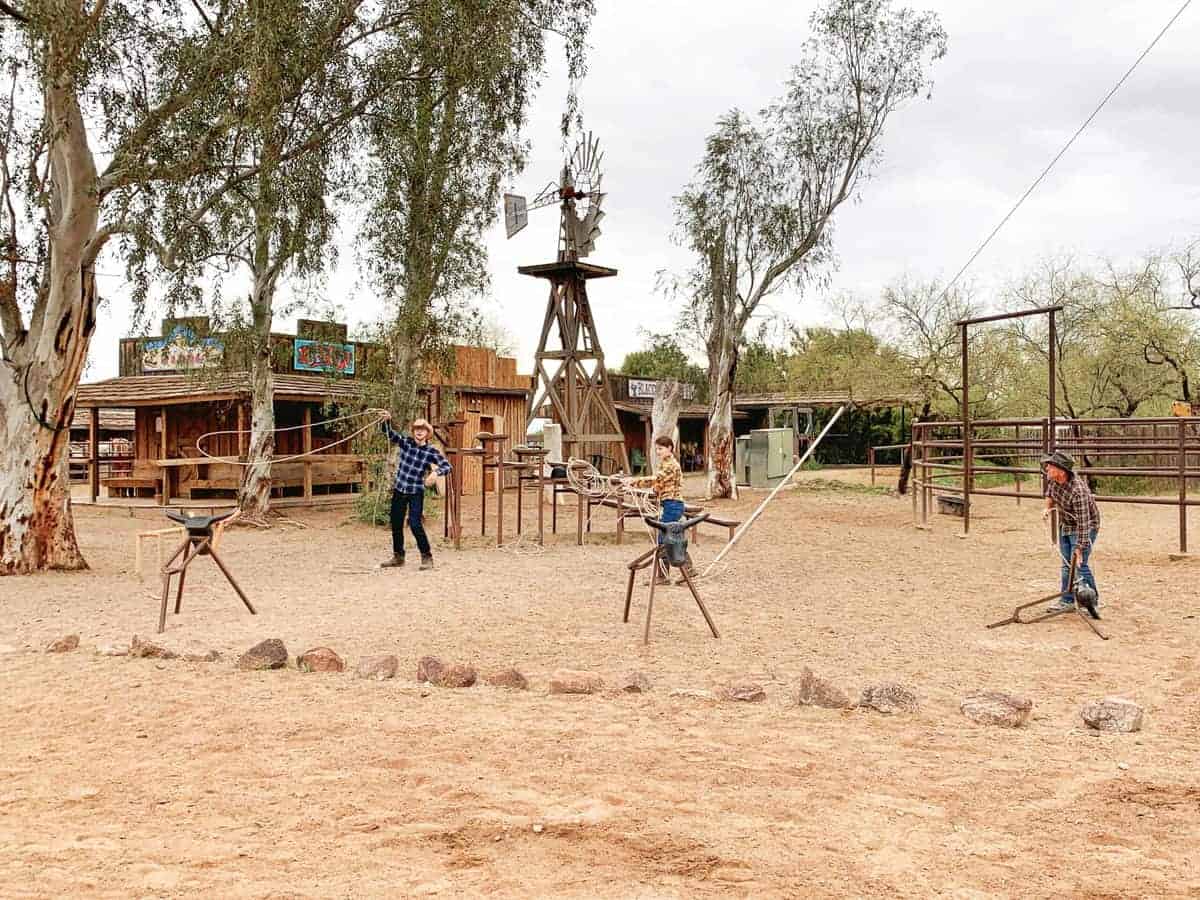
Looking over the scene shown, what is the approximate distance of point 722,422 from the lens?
23984mm

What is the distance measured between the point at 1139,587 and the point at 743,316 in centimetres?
1464

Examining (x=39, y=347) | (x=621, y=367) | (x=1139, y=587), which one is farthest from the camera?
(x=621, y=367)

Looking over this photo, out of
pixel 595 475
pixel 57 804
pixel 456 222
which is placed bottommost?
pixel 57 804

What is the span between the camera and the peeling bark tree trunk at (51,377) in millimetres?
11539

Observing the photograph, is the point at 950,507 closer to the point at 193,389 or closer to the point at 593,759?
the point at 193,389

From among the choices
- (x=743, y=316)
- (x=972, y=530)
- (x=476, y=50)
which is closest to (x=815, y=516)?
(x=972, y=530)

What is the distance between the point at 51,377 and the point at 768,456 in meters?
20.7

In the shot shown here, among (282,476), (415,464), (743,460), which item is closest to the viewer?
(415,464)

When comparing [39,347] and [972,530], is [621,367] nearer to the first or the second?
[972,530]

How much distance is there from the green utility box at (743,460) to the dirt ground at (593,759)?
20700 mm

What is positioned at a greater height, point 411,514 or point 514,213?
point 514,213

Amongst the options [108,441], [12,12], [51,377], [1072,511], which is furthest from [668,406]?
[108,441]

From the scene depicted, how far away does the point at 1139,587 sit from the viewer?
33.3 feet

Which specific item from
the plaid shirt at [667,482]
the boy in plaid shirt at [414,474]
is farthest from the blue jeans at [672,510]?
the boy in plaid shirt at [414,474]
